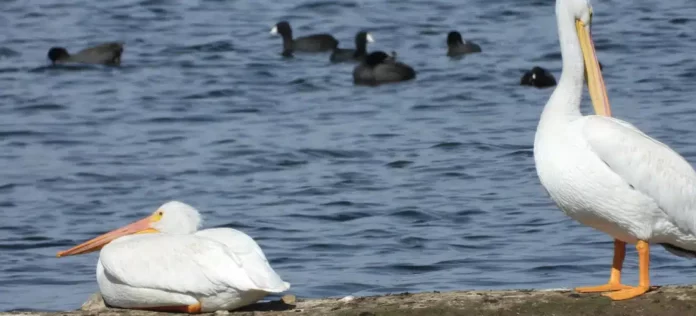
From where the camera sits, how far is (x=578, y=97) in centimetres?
588

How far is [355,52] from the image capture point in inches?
725

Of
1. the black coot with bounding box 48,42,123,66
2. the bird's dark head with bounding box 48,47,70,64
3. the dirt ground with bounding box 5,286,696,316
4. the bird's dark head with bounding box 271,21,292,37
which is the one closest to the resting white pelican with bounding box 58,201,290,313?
the dirt ground with bounding box 5,286,696,316

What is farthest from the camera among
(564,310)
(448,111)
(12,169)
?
(448,111)

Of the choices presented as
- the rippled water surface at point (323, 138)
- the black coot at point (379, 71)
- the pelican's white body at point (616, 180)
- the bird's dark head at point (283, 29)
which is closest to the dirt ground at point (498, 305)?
the pelican's white body at point (616, 180)

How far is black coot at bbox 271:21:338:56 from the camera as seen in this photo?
18.9 m

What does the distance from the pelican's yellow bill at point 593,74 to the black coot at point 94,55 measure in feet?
39.8

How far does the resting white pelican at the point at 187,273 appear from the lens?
536 cm

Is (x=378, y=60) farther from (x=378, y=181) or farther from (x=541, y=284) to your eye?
(x=541, y=284)

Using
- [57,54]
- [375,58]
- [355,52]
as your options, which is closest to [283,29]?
[355,52]

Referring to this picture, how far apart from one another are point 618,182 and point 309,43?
1345cm

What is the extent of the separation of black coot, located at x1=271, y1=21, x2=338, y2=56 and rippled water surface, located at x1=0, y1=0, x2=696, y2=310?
185 millimetres

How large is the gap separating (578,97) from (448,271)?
Result: 335cm

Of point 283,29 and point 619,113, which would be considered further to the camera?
point 283,29

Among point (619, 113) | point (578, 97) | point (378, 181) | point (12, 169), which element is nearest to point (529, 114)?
point (619, 113)
